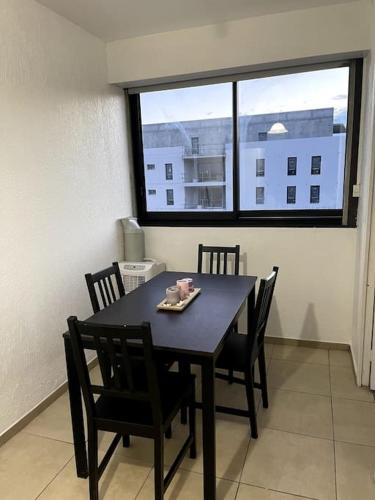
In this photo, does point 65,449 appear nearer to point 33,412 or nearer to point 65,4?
point 33,412

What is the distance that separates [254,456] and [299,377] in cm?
92

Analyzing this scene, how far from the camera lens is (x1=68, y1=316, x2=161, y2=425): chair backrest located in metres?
1.43

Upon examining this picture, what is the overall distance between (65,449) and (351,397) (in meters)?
1.87

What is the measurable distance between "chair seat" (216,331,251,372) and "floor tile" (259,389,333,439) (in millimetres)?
465

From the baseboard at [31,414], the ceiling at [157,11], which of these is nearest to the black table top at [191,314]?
the baseboard at [31,414]

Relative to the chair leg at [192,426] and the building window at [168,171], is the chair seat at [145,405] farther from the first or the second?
the building window at [168,171]

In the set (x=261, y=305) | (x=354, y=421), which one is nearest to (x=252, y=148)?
(x=261, y=305)

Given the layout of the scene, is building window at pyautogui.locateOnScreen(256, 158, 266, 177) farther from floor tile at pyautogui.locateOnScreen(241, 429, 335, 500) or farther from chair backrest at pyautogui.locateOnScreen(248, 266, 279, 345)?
floor tile at pyautogui.locateOnScreen(241, 429, 335, 500)

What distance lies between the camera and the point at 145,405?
5.55 ft

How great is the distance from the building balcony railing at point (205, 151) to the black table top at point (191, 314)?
1267mm

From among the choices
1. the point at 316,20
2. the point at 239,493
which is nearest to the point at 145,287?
the point at 239,493

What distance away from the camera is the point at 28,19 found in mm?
2273

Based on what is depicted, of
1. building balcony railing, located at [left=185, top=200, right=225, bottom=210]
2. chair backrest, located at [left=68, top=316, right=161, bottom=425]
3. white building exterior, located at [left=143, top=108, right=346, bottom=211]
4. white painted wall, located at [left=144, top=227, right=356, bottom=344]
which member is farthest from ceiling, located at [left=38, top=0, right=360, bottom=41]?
chair backrest, located at [left=68, top=316, right=161, bottom=425]

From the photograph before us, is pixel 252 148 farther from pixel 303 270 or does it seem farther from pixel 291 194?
pixel 303 270
